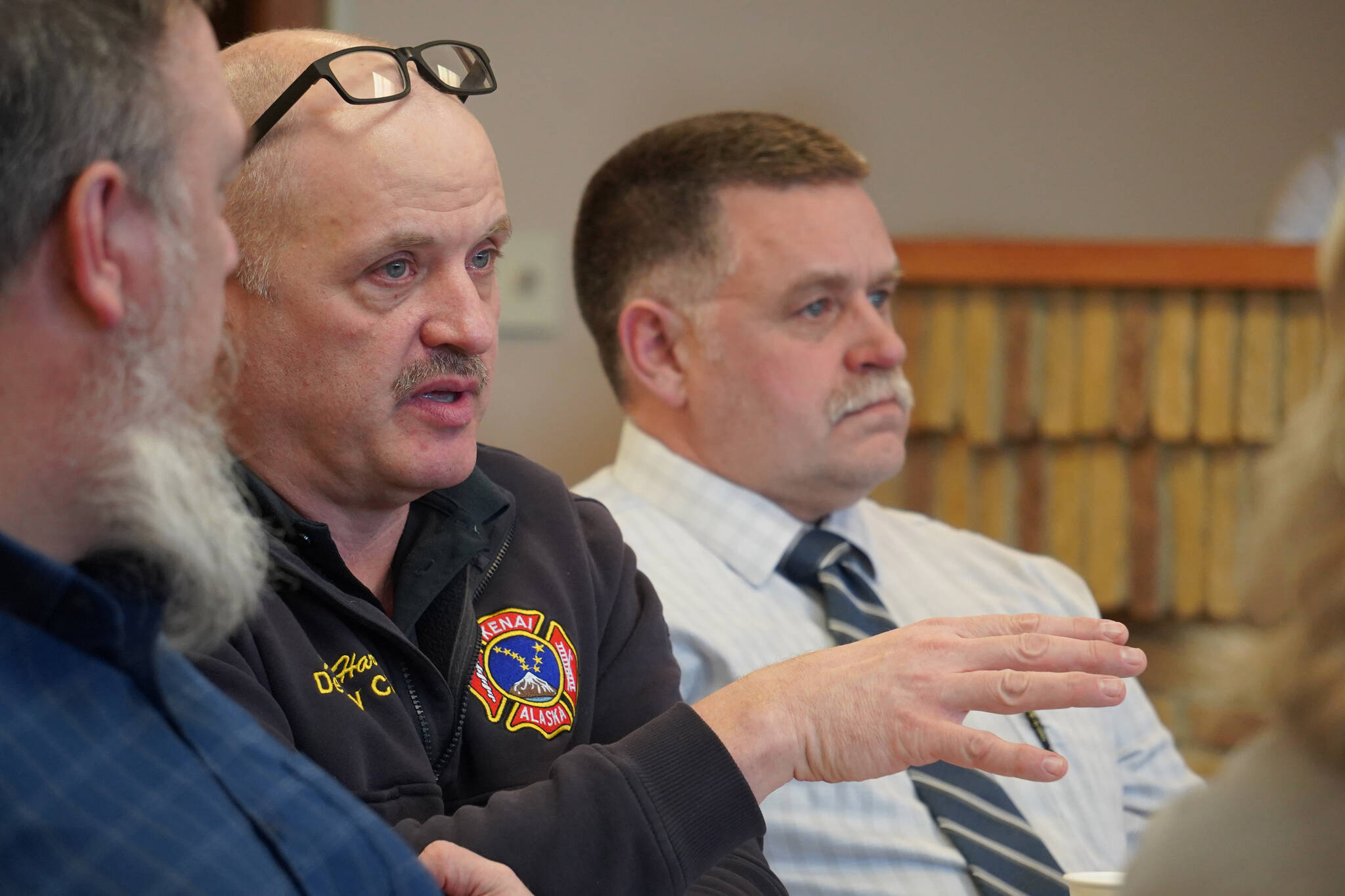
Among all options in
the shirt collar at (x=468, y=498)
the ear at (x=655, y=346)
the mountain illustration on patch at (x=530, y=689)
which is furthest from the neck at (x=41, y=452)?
the ear at (x=655, y=346)

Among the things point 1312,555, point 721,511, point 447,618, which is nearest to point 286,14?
point 721,511

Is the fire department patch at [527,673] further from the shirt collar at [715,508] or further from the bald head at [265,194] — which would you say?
the shirt collar at [715,508]

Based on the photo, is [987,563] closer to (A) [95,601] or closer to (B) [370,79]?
(B) [370,79]

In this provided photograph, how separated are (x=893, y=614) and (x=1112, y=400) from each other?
753mm

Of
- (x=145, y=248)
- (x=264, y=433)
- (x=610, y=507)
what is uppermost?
(x=145, y=248)

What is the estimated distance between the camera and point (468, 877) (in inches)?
33.9

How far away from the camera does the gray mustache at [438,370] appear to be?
1.11m

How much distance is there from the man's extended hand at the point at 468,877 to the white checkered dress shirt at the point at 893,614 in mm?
530

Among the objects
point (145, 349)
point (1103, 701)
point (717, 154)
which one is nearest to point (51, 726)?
point (145, 349)

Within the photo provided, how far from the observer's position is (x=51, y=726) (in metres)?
0.65

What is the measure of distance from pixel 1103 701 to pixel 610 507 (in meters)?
0.77

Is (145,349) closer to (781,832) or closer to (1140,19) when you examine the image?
(781,832)

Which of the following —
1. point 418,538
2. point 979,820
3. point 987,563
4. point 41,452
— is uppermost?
point 41,452

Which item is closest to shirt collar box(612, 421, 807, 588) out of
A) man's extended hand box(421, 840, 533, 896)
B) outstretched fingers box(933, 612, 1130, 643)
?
A: outstretched fingers box(933, 612, 1130, 643)
